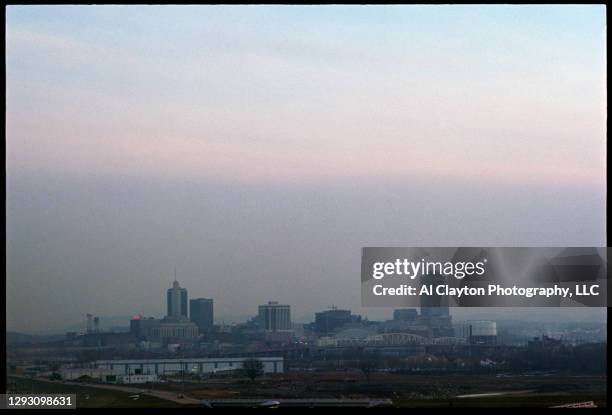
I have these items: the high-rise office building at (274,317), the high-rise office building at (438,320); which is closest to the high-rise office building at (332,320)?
the high-rise office building at (274,317)

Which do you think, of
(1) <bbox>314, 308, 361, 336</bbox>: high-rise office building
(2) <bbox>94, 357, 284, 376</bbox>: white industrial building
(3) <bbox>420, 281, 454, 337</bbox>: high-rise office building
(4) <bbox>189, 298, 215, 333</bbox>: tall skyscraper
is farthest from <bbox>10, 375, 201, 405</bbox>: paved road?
(3) <bbox>420, 281, 454, 337</bbox>: high-rise office building

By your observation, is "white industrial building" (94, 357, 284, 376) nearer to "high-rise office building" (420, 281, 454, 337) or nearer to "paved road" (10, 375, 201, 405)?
"paved road" (10, 375, 201, 405)

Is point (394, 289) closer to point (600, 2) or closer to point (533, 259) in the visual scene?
point (533, 259)

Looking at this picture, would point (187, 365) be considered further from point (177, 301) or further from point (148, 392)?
point (177, 301)

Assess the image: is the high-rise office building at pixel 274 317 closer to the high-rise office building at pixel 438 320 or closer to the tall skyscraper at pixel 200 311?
the tall skyscraper at pixel 200 311

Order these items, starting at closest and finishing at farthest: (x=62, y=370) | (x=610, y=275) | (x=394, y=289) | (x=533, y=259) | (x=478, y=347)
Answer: (x=610, y=275) < (x=394, y=289) < (x=533, y=259) < (x=62, y=370) < (x=478, y=347)

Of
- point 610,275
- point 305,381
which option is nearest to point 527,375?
point 305,381

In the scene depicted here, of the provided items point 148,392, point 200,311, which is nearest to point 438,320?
point 200,311
